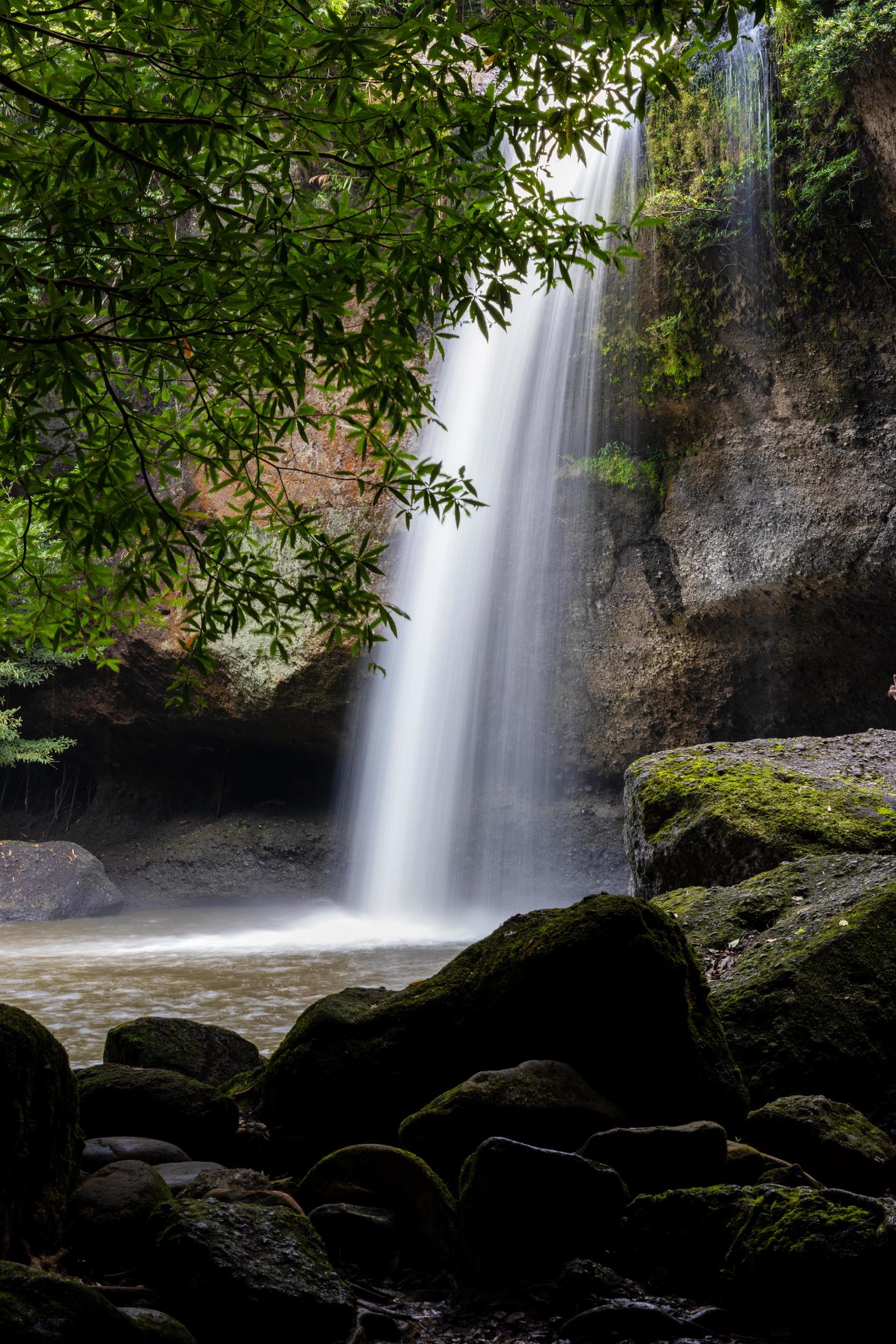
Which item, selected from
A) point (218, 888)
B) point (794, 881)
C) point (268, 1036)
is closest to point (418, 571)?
point (218, 888)

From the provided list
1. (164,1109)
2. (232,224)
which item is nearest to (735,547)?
(164,1109)

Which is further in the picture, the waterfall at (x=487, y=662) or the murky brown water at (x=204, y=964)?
the waterfall at (x=487, y=662)

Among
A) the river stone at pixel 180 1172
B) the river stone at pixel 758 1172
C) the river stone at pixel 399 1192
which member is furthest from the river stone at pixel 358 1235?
the river stone at pixel 758 1172

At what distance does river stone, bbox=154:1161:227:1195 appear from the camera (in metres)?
3.15

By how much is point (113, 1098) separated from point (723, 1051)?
235 cm

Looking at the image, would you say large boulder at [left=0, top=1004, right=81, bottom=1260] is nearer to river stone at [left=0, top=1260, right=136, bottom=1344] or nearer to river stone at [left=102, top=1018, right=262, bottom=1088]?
river stone at [left=0, top=1260, right=136, bottom=1344]

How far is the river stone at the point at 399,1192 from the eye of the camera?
2.90 meters

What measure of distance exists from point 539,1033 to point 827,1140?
102 centimetres

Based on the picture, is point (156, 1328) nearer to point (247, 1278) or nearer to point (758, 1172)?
point (247, 1278)

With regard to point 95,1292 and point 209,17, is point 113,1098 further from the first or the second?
point 209,17

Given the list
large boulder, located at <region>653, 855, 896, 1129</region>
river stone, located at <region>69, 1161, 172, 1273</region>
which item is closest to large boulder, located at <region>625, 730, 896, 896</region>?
large boulder, located at <region>653, 855, 896, 1129</region>

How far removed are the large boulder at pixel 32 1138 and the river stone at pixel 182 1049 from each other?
4.61 feet

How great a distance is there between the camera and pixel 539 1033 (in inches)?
141

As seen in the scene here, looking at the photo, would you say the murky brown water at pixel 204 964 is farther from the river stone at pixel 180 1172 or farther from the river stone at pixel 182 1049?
the river stone at pixel 180 1172
